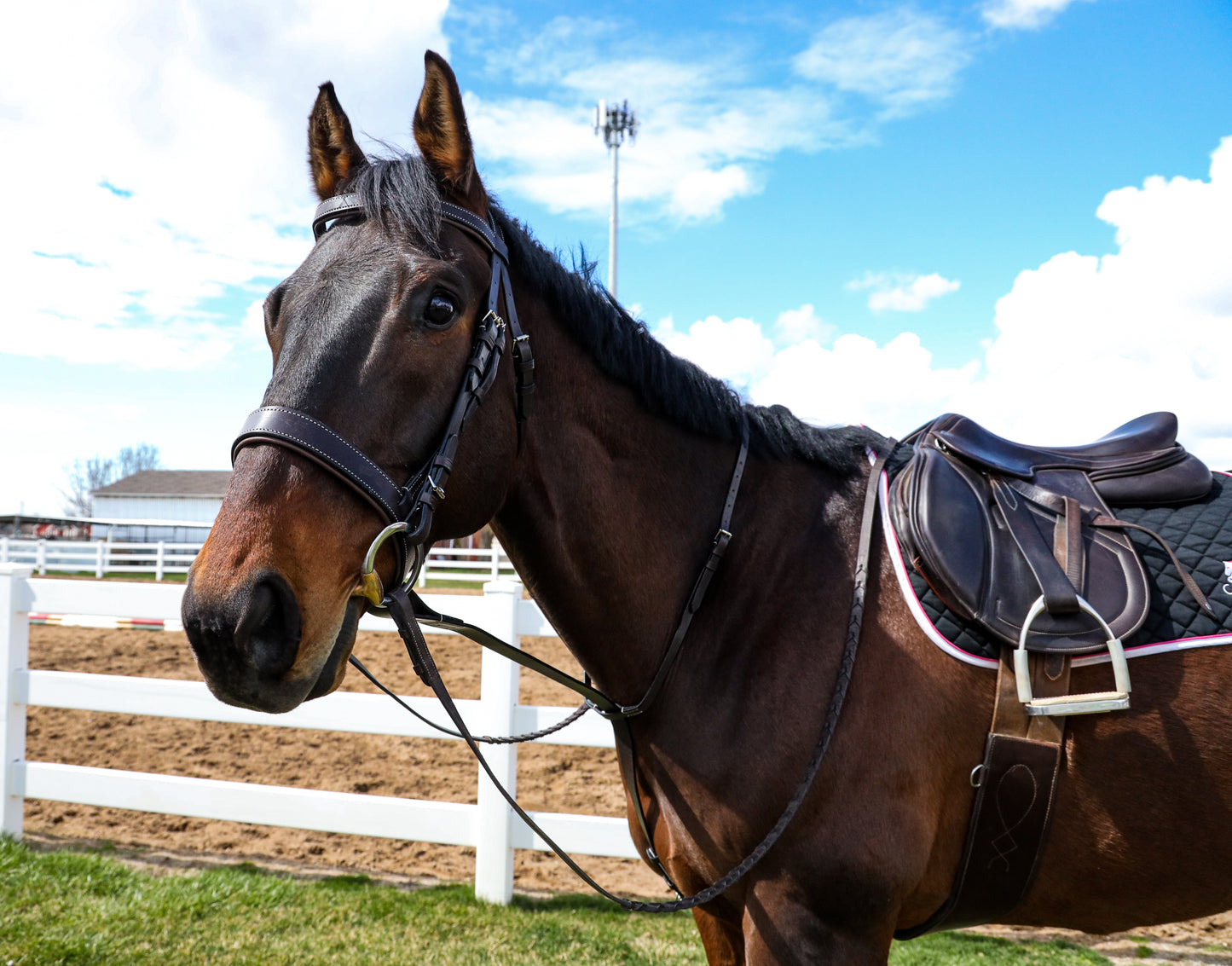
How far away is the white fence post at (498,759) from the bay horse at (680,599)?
2.30 metres

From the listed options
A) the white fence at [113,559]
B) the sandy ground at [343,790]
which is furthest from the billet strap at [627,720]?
the white fence at [113,559]

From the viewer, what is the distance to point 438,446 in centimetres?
166

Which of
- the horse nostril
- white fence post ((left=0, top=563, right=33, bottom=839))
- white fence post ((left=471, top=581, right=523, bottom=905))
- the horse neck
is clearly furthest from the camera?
white fence post ((left=0, top=563, right=33, bottom=839))

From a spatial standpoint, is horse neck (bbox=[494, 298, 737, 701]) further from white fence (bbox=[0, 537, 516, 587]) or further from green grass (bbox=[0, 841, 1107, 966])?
white fence (bbox=[0, 537, 516, 587])

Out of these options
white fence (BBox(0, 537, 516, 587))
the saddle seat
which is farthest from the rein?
white fence (BBox(0, 537, 516, 587))

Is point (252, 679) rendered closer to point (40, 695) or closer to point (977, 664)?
point (977, 664)

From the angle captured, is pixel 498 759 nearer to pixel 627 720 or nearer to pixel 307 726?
pixel 307 726

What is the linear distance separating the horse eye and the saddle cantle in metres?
1.23

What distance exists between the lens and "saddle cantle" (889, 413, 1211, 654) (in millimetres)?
1803

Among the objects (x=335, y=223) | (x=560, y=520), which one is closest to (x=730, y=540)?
(x=560, y=520)

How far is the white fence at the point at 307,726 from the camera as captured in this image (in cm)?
425

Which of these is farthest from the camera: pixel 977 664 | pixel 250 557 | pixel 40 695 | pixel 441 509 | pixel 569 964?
pixel 40 695

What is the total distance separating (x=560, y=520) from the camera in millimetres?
1902

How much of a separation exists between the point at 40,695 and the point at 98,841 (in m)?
1.04
